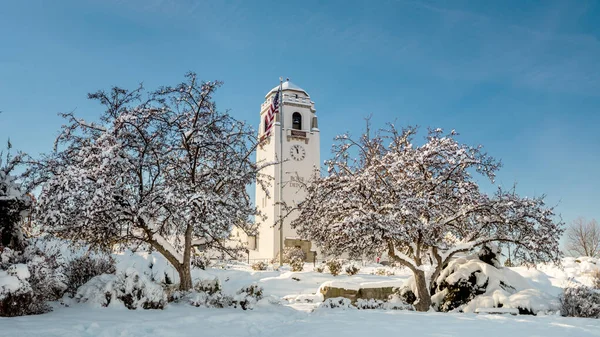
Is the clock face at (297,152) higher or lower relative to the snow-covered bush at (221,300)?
higher

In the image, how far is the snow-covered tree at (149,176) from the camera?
9.50 metres

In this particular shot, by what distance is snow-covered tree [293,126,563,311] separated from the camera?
11875 millimetres

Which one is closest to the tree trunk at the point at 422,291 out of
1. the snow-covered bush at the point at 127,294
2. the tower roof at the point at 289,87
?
the snow-covered bush at the point at 127,294

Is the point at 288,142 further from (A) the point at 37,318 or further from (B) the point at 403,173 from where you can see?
(A) the point at 37,318

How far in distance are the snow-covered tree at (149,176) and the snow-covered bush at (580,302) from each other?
8.98m

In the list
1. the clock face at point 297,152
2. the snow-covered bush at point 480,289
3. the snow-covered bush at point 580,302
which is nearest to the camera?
the snow-covered bush at point 580,302

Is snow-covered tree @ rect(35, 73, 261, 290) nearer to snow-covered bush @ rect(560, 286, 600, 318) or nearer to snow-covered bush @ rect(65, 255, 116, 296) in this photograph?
snow-covered bush @ rect(65, 255, 116, 296)

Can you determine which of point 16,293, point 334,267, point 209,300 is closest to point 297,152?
point 334,267

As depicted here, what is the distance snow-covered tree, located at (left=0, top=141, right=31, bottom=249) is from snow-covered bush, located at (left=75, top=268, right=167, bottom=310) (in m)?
1.97

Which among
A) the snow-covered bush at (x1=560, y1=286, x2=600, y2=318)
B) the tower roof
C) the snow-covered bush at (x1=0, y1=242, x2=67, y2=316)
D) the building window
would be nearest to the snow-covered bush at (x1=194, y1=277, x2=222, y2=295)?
the snow-covered bush at (x1=0, y1=242, x2=67, y2=316)

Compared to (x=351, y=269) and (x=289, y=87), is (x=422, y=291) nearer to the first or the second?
(x=351, y=269)

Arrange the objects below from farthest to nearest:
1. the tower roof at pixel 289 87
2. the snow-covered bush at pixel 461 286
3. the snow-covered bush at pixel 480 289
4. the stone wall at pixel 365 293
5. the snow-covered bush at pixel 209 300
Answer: the tower roof at pixel 289 87 < the stone wall at pixel 365 293 < the snow-covered bush at pixel 461 286 < the snow-covered bush at pixel 480 289 < the snow-covered bush at pixel 209 300

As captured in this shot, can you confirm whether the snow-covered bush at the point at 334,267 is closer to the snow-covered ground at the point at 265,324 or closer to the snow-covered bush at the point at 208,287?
the snow-covered bush at the point at 208,287

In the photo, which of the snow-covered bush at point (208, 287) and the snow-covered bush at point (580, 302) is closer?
the snow-covered bush at point (580, 302)
